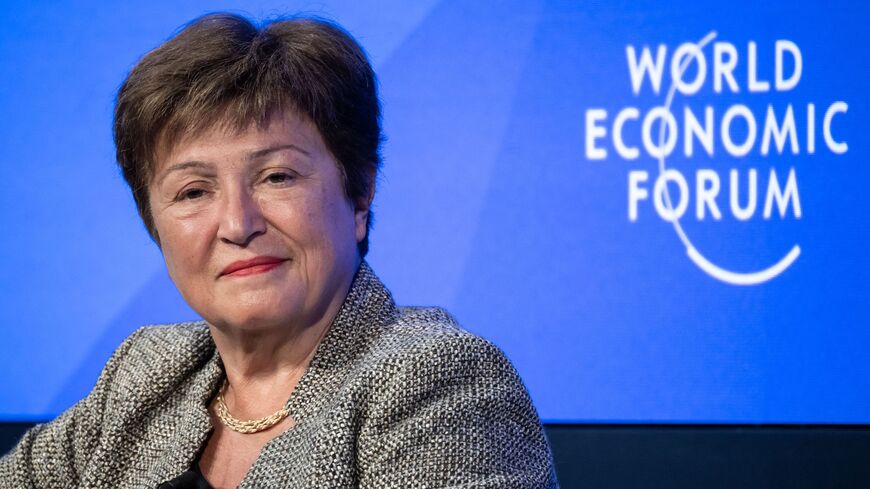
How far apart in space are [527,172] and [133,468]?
1.22m

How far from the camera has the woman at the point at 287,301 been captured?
4.31 ft

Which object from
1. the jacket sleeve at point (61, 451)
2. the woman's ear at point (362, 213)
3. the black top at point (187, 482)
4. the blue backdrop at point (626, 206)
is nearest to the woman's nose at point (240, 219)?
the woman's ear at point (362, 213)

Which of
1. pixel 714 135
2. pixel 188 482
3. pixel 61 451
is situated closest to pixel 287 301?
pixel 188 482

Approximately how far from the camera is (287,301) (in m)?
1.46

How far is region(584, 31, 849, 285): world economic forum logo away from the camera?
94.6 inches

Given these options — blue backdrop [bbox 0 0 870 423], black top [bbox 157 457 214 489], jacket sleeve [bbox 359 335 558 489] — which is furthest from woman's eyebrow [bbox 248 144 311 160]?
blue backdrop [bbox 0 0 870 423]

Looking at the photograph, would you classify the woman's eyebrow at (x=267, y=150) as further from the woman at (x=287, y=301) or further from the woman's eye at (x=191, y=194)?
the woman's eye at (x=191, y=194)

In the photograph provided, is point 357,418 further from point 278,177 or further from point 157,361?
point 157,361

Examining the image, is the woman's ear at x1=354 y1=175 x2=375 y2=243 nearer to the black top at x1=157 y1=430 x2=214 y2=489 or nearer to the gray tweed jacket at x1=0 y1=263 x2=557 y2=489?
the gray tweed jacket at x1=0 y1=263 x2=557 y2=489

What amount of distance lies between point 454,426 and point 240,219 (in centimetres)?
40

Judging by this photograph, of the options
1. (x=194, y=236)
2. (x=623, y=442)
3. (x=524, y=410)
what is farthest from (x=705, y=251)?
(x=194, y=236)

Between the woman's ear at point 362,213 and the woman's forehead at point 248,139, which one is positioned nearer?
the woman's forehead at point 248,139

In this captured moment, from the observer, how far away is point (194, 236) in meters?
1.48

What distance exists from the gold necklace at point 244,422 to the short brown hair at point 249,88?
1.07 feet
